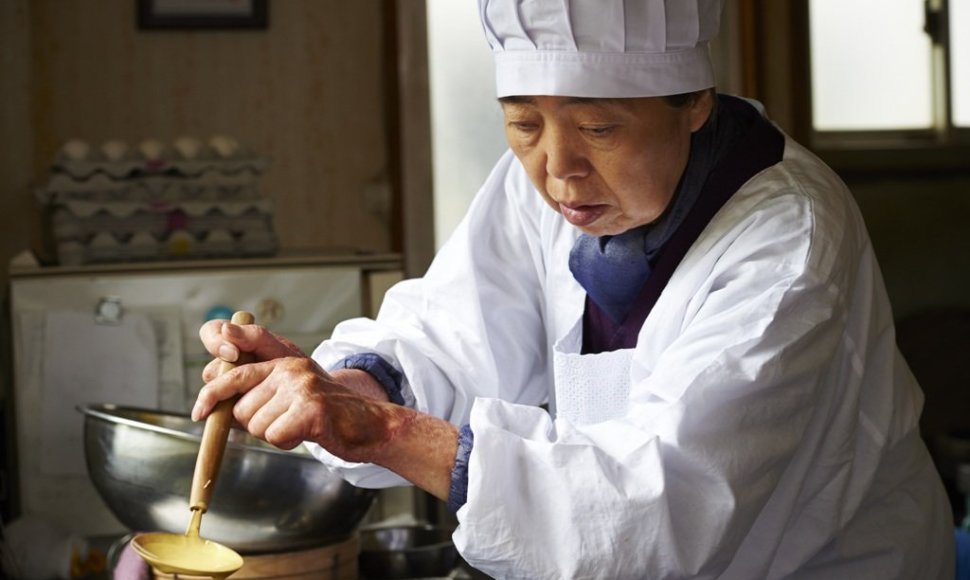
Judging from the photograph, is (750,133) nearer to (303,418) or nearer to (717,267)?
(717,267)

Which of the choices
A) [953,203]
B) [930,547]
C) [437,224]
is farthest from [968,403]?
[930,547]

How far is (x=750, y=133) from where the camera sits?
1434 millimetres

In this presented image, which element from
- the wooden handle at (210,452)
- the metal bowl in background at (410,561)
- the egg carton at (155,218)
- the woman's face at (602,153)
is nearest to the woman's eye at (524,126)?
the woman's face at (602,153)

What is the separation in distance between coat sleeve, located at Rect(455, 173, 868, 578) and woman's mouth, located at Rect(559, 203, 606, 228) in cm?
17

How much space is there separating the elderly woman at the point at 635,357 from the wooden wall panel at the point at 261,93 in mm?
1557

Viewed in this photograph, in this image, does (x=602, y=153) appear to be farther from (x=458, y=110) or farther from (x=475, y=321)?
(x=458, y=110)

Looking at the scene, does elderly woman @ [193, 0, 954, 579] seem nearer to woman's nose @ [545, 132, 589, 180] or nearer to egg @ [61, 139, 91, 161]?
Result: woman's nose @ [545, 132, 589, 180]

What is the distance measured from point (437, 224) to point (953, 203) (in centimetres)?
209

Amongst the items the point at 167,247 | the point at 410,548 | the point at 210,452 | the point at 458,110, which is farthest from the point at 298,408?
the point at 458,110

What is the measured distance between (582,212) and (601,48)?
0.18 metres

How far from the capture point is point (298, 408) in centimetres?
110

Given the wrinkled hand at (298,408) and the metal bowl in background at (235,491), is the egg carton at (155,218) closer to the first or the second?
the metal bowl in background at (235,491)

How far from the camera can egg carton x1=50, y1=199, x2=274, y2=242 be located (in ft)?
8.33

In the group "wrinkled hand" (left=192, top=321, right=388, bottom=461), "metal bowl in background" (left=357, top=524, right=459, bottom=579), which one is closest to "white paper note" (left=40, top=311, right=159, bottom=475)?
"metal bowl in background" (left=357, top=524, right=459, bottom=579)
